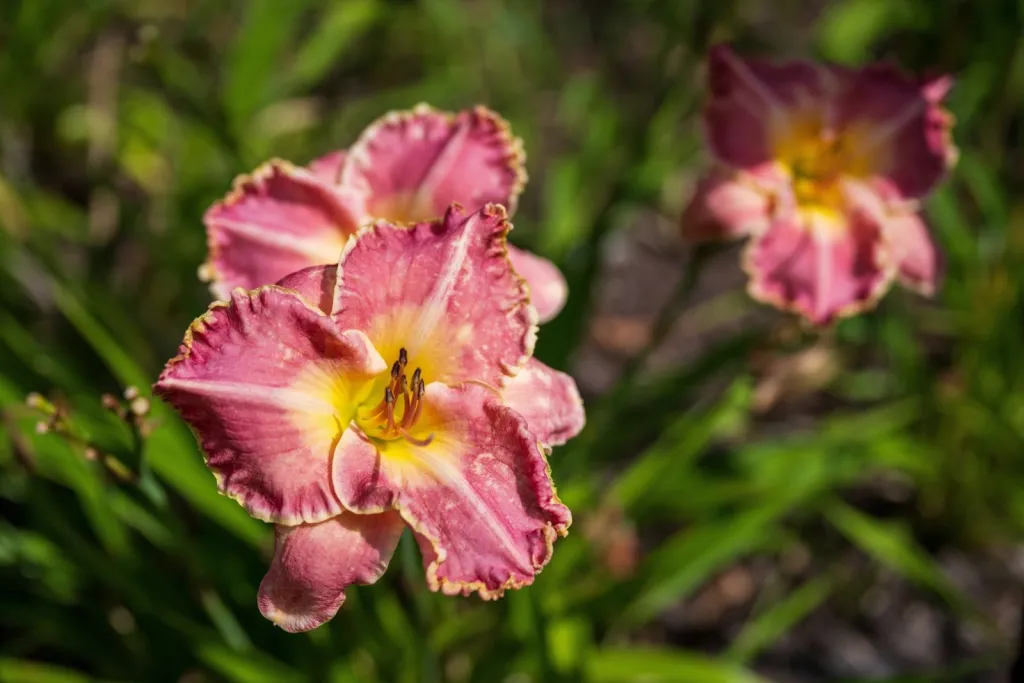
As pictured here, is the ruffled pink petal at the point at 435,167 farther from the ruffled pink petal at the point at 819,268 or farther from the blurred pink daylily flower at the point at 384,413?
the ruffled pink petal at the point at 819,268

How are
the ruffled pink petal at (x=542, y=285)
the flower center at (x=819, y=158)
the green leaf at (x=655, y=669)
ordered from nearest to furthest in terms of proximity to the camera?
the ruffled pink petal at (x=542, y=285) → the flower center at (x=819, y=158) → the green leaf at (x=655, y=669)

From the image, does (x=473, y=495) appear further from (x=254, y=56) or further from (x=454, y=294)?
(x=254, y=56)

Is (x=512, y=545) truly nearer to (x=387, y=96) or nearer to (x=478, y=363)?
(x=478, y=363)

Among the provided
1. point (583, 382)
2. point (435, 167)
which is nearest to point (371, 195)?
point (435, 167)

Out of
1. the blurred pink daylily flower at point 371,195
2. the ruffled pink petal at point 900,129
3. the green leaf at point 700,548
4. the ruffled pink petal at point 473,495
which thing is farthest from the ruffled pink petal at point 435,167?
the green leaf at point 700,548

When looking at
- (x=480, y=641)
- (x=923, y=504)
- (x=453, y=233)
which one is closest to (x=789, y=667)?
(x=923, y=504)

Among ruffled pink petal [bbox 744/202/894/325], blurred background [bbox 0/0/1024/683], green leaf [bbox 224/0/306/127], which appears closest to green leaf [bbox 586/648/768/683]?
blurred background [bbox 0/0/1024/683]
